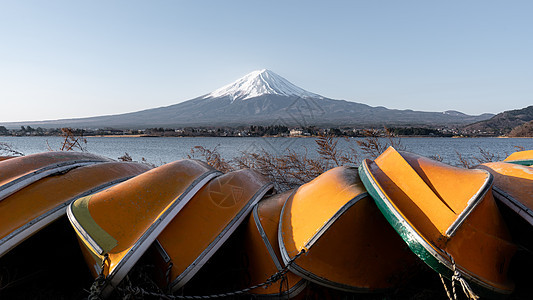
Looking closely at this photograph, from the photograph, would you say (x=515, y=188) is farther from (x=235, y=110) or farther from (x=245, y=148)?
(x=235, y=110)

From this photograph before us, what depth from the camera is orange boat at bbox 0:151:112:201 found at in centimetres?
312

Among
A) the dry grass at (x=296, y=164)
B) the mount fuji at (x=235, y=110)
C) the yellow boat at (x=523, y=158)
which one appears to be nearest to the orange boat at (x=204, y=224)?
the dry grass at (x=296, y=164)

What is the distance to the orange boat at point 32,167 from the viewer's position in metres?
3.12

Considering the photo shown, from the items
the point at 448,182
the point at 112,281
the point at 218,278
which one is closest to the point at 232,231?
the point at 218,278

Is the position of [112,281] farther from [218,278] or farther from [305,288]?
[305,288]

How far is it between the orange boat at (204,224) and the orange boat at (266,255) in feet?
0.50

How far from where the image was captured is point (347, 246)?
260cm

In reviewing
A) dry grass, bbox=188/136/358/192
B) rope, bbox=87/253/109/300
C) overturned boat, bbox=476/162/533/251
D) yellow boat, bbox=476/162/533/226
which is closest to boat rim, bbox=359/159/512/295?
overturned boat, bbox=476/162/533/251

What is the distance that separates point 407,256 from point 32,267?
10.4 ft

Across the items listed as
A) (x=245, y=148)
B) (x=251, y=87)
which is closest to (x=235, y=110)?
(x=251, y=87)

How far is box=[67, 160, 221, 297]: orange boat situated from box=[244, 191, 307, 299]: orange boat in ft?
2.10

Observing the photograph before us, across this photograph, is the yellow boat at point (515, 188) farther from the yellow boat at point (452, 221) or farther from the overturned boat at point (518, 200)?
the yellow boat at point (452, 221)

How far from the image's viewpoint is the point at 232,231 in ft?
Answer: 9.70

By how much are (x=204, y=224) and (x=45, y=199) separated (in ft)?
4.83
